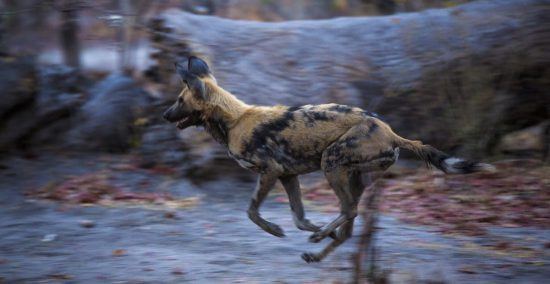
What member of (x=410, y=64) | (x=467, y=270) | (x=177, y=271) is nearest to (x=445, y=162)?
(x=467, y=270)

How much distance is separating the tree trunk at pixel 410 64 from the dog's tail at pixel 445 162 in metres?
3.95

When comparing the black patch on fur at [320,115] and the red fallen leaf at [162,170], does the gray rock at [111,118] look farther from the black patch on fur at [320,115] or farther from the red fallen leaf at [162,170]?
the black patch on fur at [320,115]

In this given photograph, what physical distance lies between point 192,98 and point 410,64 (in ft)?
17.0

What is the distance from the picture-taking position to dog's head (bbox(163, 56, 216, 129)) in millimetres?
7574

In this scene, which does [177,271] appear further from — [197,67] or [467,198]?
[467,198]

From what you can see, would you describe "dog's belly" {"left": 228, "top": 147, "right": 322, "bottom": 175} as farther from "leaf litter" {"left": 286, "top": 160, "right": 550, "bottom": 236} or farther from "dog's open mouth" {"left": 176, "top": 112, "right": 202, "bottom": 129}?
"leaf litter" {"left": 286, "top": 160, "right": 550, "bottom": 236}

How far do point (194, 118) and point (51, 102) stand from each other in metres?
5.85

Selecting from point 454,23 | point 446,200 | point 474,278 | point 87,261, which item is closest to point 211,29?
point 454,23

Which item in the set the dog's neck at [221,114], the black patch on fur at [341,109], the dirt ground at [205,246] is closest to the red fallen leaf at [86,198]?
the dirt ground at [205,246]

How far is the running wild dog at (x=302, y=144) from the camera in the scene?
679 centimetres

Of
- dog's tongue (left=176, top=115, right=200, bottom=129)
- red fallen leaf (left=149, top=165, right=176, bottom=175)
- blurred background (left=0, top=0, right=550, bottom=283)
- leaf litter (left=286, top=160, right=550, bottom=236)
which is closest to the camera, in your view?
dog's tongue (left=176, top=115, right=200, bottom=129)

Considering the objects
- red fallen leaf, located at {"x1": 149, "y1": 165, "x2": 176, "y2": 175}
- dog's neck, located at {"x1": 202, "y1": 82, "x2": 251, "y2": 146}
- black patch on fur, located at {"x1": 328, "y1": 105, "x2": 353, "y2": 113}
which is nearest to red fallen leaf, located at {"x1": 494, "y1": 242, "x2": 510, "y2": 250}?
black patch on fur, located at {"x1": 328, "y1": 105, "x2": 353, "y2": 113}

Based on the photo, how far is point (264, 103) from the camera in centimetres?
1147

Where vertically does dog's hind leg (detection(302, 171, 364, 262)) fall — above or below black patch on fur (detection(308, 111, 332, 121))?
below
